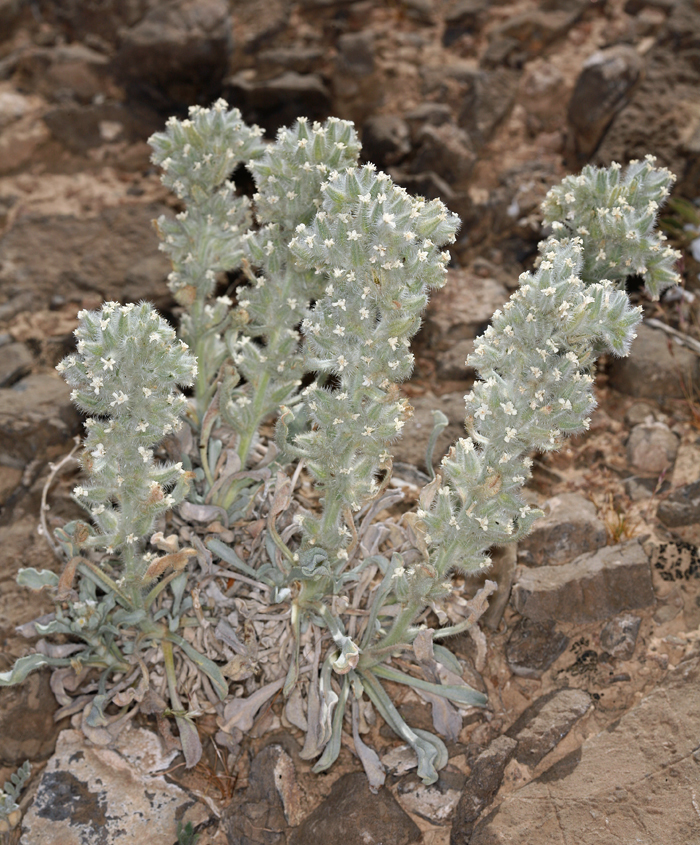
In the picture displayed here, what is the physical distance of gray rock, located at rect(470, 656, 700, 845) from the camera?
3357mm

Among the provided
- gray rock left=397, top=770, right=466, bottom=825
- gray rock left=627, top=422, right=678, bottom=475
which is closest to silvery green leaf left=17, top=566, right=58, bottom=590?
gray rock left=397, top=770, right=466, bottom=825

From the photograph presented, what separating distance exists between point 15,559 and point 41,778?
126 cm

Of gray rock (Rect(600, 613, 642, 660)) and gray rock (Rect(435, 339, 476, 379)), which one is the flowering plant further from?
gray rock (Rect(435, 339, 476, 379))

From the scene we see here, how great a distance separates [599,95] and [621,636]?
15.1ft

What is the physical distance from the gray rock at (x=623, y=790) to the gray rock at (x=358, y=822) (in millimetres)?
320

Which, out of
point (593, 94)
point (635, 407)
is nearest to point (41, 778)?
point (635, 407)

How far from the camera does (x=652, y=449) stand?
4.88 m

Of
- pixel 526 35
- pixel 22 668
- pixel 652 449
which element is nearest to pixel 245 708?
pixel 22 668

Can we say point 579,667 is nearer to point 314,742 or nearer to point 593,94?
point 314,742

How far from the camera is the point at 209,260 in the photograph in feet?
13.7

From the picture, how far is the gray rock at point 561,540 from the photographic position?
173 inches

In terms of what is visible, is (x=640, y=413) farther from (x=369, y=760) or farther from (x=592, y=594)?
(x=369, y=760)

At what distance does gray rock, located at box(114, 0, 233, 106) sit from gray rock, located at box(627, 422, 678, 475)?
5398mm

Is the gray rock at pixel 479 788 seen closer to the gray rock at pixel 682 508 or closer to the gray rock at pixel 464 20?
the gray rock at pixel 682 508
